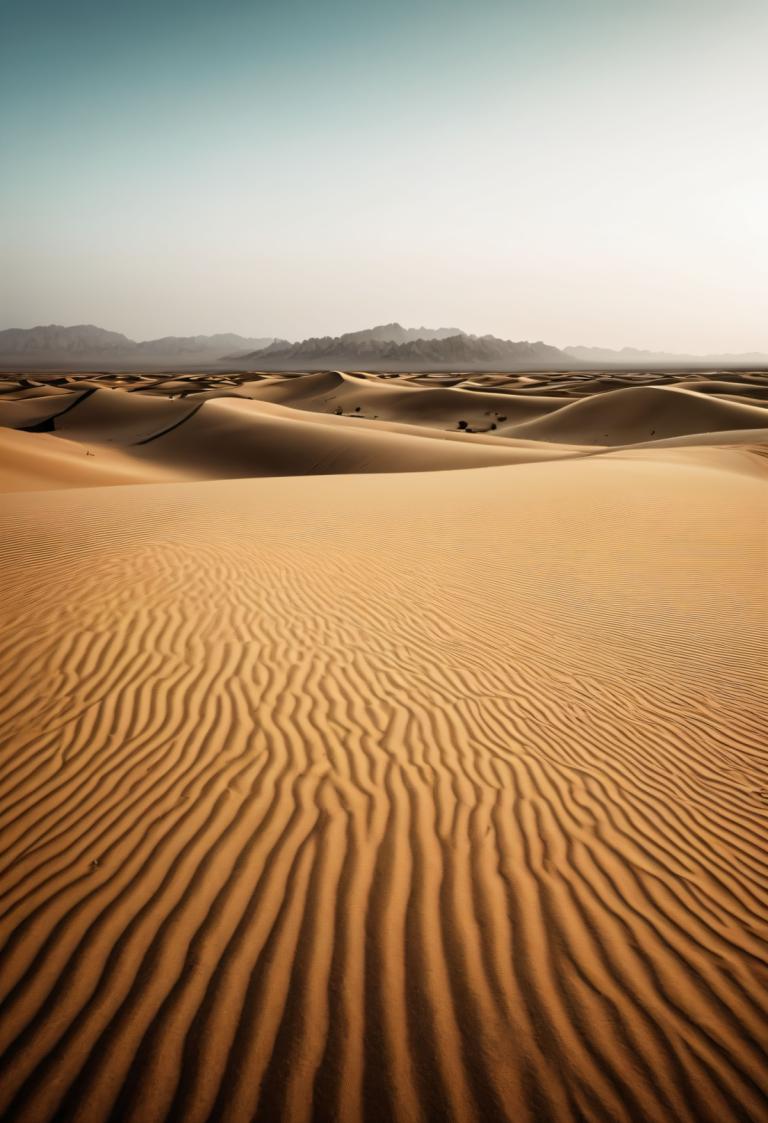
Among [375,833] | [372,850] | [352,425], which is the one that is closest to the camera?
[372,850]

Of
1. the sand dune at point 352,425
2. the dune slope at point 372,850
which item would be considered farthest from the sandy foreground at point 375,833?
the sand dune at point 352,425

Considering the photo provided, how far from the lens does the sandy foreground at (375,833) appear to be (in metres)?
2.37

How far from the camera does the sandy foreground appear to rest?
2373 millimetres

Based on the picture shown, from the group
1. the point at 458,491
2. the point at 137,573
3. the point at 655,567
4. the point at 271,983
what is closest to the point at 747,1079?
the point at 271,983

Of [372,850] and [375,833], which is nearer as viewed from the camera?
[372,850]

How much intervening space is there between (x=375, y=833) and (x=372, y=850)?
143 millimetres

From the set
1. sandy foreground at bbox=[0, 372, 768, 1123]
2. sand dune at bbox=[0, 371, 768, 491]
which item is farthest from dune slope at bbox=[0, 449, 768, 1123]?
sand dune at bbox=[0, 371, 768, 491]

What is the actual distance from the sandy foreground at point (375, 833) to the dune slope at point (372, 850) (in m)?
0.02

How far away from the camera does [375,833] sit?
11.8 feet

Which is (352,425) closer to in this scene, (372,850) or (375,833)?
(375,833)

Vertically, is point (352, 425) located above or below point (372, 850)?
below

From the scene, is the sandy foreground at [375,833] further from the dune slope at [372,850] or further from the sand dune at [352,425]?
the sand dune at [352,425]

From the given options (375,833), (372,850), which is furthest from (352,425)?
(372,850)

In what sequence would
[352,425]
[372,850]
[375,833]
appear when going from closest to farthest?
[372,850] < [375,833] < [352,425]
